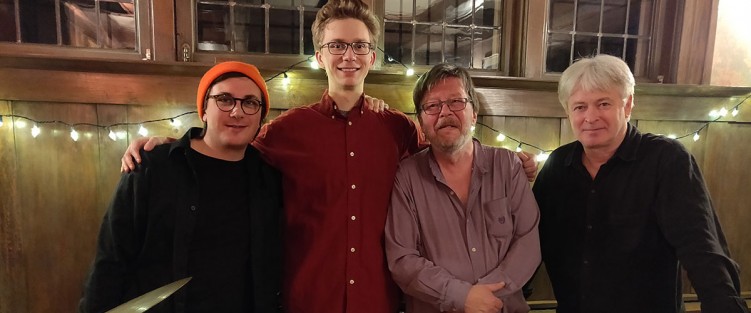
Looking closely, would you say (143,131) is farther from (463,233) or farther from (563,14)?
(563,14)

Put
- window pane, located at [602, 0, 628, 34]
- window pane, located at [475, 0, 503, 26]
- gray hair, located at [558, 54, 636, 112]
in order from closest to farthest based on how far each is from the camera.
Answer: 1. gray hair, located at [558, 54, 636, 112]
2. window pane, located at [475, 0, 503, 26]
3. window pane, located at [602, 0, 628, 34]

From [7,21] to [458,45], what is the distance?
226cm

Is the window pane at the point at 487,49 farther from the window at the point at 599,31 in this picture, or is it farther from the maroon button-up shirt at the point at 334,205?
the maroon button-up shirt at the point at 334,205

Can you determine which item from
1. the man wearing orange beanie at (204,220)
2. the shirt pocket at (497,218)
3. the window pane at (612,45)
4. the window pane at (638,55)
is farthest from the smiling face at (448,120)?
the window pane at (638,55)

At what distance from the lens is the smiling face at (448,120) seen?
140cm

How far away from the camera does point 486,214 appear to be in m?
1.42

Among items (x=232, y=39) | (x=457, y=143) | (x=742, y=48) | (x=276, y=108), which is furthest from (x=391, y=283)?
(x=742, y=48)

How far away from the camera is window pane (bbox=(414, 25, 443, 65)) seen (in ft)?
7.66

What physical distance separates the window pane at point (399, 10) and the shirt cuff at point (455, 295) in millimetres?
1507

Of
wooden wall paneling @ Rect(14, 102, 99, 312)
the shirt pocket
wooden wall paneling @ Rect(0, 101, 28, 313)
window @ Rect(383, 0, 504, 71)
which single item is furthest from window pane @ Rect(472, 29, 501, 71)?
wooden wall paneling @ Rect(0, 101, 28, 313)

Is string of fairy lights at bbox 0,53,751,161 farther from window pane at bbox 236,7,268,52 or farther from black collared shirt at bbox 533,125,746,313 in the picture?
black collared shirt at bbox 533,125,746,313

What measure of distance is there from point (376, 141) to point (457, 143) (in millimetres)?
323

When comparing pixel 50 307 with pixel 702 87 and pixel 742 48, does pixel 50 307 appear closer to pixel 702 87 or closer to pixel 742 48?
pixel 702 87

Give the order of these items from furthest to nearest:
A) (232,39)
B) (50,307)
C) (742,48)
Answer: (742,48) → (232,39) → (50,307)
